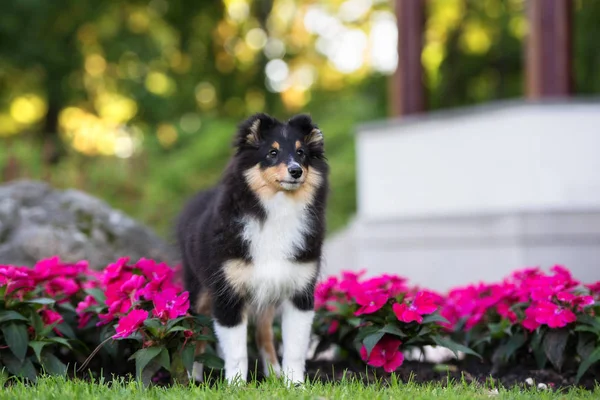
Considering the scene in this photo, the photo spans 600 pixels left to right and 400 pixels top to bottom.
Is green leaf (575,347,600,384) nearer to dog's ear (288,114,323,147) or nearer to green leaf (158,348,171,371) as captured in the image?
dog's ear (288,114,323,147)

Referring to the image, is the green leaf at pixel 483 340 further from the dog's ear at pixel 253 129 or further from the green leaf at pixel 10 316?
the green leaf at pixel 10 316

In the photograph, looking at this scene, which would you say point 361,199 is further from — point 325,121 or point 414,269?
point 325,121

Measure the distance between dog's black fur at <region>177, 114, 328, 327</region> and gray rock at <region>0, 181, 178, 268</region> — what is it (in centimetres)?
209

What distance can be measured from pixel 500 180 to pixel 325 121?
37.3 feet

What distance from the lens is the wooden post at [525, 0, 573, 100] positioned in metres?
8.52

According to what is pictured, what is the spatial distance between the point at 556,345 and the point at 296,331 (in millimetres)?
1725

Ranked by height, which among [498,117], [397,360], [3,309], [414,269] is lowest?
[414,269]

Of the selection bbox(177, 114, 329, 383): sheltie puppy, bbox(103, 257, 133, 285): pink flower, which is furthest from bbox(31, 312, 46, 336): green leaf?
bbox(177, 114, 329, 383): sheltie puppy

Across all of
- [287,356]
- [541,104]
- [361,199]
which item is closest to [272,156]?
[287,356]

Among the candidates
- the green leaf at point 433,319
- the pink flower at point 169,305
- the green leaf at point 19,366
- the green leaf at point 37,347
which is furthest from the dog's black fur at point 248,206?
the green leaf at point 19,366

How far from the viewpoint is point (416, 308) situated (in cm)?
479

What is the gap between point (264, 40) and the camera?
22797mm

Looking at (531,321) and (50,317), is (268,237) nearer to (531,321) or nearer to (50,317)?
(50,317)

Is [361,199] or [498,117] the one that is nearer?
[498,117]
